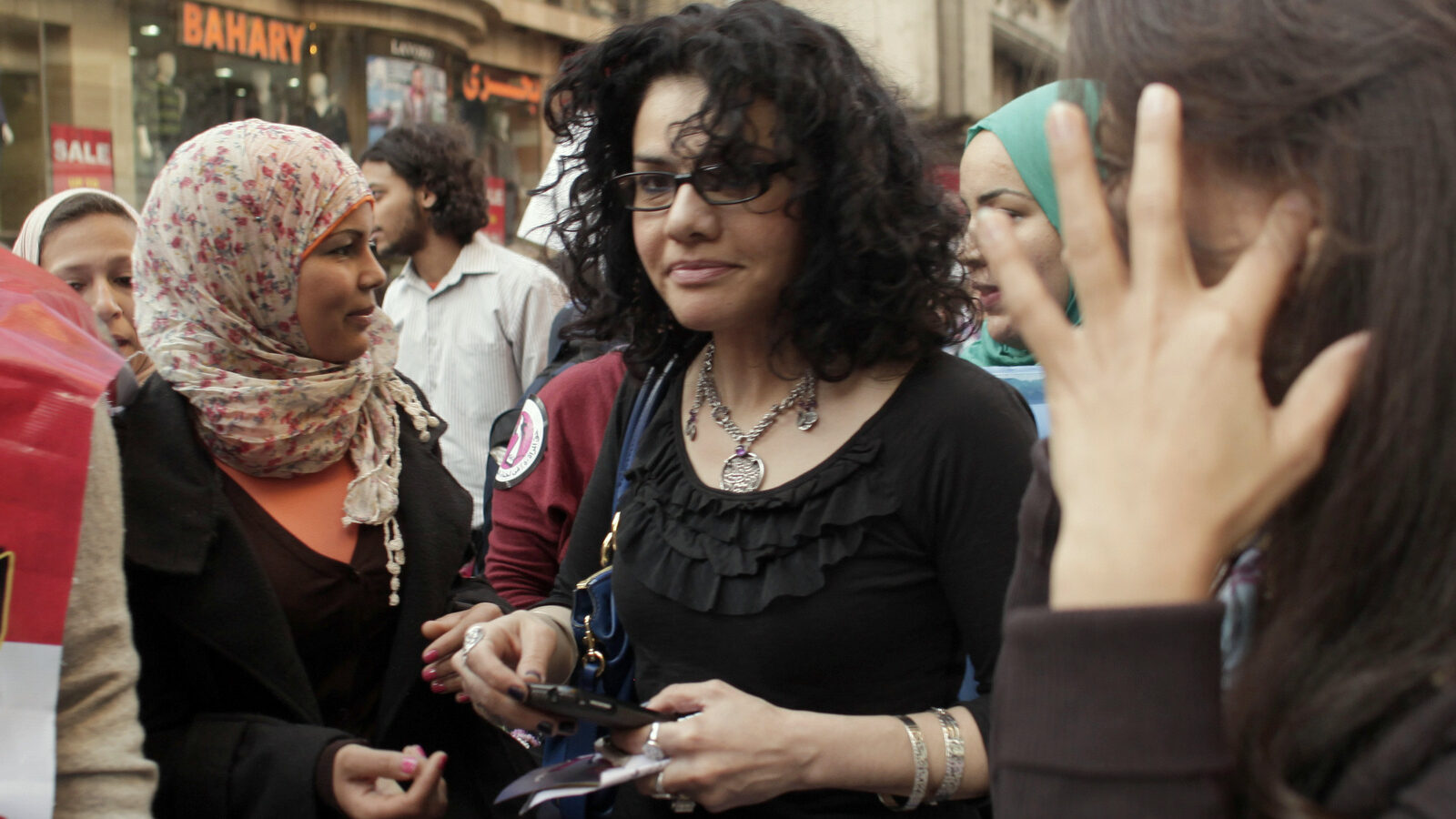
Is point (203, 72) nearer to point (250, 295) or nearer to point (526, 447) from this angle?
point (526, 447)

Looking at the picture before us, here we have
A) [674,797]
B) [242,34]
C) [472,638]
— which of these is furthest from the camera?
[242,34]

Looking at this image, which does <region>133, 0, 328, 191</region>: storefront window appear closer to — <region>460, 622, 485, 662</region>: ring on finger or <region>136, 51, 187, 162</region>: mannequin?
<region>136, 51, 187, 162</region>: mannequin

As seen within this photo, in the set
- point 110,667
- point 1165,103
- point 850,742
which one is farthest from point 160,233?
point 1165,103

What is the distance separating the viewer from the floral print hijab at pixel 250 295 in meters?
2.29

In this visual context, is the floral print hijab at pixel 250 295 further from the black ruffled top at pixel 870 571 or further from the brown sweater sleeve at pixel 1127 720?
the brown sweater sleeve at pixel 1127 720

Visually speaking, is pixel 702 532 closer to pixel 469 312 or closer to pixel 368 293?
pixel 368 293

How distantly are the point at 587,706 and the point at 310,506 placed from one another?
1.07m

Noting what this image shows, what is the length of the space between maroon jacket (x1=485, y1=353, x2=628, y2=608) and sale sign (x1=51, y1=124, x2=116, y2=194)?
27.8 ft

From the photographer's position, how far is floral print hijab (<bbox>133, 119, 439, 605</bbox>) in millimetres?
2291

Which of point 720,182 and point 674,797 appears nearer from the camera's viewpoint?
point 674,797

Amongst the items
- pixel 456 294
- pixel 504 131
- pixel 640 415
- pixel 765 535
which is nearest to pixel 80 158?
pixel 504 131

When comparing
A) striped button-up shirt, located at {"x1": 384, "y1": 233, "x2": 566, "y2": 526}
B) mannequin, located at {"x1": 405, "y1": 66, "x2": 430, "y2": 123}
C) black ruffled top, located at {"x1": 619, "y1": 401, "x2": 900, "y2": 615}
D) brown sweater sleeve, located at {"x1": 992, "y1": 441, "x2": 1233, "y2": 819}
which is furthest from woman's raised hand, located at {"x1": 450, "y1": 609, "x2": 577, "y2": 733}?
mannequin, located at {"x1": 405, "y1": 66, "x2": 430, "y2": 123}

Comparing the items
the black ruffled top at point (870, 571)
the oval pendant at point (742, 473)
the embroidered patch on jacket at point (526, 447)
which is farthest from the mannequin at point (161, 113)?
the black ruffled top at point (870, 571)

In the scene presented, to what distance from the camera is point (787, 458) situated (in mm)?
1891
